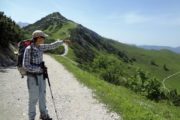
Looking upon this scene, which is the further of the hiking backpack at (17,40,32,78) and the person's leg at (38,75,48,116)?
the person's leg at (38,75,48,116)

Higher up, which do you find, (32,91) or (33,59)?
(33,59)

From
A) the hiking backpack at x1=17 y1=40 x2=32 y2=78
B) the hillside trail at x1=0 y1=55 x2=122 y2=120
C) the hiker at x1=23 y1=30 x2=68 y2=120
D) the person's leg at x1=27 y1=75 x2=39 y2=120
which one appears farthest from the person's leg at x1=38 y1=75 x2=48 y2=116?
the hillside trail at x1=0 y1=55 x2=122 y2=120

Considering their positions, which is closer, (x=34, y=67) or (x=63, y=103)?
(x=34, y=67)

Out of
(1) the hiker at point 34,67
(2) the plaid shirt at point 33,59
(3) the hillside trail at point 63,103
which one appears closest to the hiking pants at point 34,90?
(1) the hiker at point 34,67

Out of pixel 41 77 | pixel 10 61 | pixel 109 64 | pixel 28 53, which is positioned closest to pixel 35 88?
pixel 41 77

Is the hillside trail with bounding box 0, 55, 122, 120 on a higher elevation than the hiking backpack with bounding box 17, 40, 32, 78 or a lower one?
lower

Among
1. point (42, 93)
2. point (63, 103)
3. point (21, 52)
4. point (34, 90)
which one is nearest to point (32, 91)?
point (34, 90)

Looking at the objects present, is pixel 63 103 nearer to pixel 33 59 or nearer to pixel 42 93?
pixel 42 93

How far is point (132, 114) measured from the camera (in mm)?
16469

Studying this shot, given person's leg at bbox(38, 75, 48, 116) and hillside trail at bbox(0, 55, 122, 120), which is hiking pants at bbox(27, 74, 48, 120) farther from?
hillside trail at bbox(0, 55, 122, 120)

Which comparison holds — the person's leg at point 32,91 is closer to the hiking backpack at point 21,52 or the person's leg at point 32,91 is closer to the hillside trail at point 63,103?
the hiking backpack at point 21,52

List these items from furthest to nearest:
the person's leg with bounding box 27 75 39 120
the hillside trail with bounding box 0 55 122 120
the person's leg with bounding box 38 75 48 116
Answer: the hillside trail with bounding box 0 55 122 120
the person's leg with bounding box 38 75 48 116
the person's leg with bounding box 27 75 39 120

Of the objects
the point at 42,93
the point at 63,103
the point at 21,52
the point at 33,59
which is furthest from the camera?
the point at 63,103

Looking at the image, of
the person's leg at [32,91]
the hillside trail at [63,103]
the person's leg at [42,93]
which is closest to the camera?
the person's leg at [32,91]
